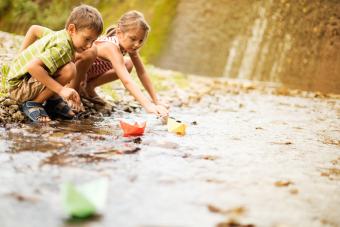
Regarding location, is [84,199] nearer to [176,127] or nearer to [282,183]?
[282,183]

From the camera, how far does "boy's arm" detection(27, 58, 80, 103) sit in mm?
3336

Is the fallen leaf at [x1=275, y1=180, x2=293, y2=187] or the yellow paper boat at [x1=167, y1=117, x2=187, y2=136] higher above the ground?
the fallen leaf at [x1=275, y1=180, x2=293, y2=187]

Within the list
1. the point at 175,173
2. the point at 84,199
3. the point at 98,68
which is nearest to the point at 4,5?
the point at 98,68

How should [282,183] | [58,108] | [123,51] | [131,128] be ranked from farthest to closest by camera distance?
[123,51], [58,108], [131,128], [282,183]

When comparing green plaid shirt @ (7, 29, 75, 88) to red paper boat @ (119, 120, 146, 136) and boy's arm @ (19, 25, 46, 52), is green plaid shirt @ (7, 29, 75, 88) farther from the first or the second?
red paper boat @ (119, 120, 146, 136)

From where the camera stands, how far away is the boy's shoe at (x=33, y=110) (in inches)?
139

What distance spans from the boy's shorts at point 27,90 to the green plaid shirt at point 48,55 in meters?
0.04

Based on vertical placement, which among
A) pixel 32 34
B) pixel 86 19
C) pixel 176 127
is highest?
pixel 86 19

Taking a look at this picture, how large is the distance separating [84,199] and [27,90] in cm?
219

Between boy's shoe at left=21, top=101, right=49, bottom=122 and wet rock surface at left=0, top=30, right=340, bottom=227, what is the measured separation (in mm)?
107

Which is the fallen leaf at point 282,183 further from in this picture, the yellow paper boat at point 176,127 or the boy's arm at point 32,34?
the boy's arm at point 32,34

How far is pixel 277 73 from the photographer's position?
11898 millimetres

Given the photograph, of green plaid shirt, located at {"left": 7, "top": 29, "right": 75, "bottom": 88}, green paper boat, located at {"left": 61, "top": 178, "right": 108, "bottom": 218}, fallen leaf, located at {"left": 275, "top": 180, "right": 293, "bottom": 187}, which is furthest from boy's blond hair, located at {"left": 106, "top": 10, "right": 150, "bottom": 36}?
green paper boat, located at {"left": 61, "top": 178, "right": 108, "bottom": 218}

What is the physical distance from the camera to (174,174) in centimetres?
235
